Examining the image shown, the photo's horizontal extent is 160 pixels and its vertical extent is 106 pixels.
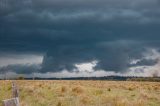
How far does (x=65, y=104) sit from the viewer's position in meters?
23.7

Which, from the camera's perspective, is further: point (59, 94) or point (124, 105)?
point (59, 94)

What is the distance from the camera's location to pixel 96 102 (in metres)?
24.5

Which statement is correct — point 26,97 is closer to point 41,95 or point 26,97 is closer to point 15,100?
point 41,95

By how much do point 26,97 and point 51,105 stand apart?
4730mm

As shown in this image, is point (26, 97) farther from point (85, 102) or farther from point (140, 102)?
point (140, 102)

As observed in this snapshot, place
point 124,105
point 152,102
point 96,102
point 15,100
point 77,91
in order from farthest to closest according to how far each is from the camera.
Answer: point 77,91
point 152,102
point 96,102
point 124,105
point 15,100

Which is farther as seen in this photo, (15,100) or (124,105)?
(124,105)

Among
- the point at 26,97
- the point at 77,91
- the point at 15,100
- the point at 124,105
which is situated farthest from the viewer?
the point at 77,91

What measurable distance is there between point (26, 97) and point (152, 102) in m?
9.44

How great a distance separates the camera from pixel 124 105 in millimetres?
22828

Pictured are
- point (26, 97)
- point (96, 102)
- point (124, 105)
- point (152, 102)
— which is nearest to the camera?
point (124, 105)

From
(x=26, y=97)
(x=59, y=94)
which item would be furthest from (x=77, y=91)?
(x=26, y=97)

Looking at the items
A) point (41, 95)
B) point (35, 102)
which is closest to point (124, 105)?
point (35, 102)

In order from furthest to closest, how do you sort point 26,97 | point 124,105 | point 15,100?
point 26,97 < point 124,105 < point 15,100
